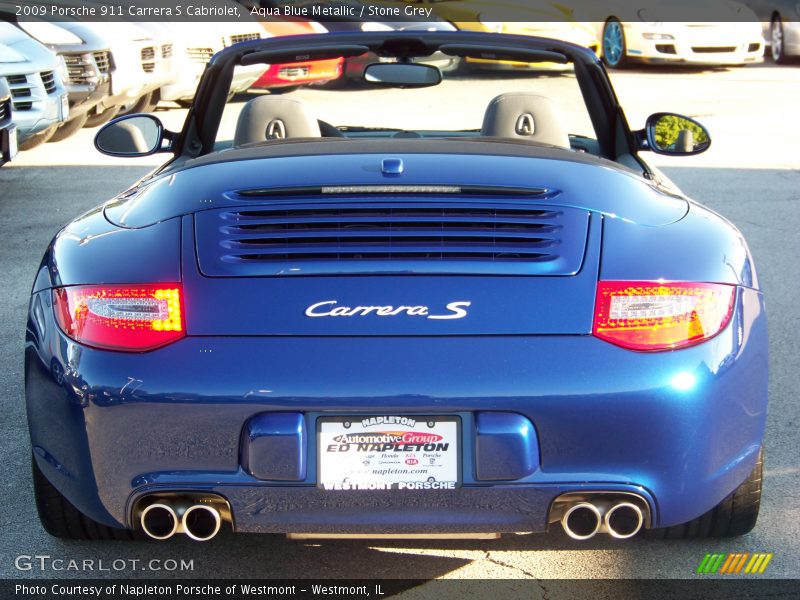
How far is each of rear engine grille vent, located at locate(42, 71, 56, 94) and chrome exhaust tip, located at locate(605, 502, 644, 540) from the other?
297 inches

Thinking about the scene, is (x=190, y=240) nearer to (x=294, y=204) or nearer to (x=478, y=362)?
(x=294, y=204)

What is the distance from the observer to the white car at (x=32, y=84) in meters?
8.86

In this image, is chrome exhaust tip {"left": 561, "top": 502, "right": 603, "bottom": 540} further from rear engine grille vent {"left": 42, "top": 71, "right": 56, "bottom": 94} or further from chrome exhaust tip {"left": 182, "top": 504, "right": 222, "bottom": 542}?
rear engine grille vent {"left": 42, "top": 71, "right": 56, "bottom": 94}

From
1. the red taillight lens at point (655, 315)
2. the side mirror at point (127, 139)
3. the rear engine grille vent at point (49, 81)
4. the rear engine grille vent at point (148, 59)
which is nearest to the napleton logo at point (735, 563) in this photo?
the red taillight lens at point (655, 315)

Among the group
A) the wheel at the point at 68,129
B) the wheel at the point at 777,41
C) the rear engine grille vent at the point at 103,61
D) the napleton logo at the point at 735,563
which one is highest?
the napleton logo at the point at 735,563

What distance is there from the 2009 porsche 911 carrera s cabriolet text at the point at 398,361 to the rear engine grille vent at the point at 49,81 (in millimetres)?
6685

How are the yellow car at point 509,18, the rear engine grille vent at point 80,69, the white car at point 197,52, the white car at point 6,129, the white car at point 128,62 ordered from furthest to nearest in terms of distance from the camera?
the yellow car at point 509,18, the white car at point 197,52, the white car at point 128,62, the rear engine grille vent at point 80,69, the white car at point 6,129

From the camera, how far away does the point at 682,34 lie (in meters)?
18.2

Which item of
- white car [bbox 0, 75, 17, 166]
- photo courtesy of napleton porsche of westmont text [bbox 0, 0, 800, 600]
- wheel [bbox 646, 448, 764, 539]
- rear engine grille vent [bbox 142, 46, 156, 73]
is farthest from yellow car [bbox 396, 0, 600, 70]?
wheel [bbox 646, 448, 764, 539]

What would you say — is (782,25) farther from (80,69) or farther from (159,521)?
(159,521)

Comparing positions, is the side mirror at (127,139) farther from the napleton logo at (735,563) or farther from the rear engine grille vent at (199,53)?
the rear engine grille vent at (199,53)

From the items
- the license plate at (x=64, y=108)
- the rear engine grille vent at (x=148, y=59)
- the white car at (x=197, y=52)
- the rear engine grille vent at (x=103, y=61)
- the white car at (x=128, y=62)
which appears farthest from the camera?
the white car at (x=197, y=52)

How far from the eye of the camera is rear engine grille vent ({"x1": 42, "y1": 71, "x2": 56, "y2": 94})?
918cm

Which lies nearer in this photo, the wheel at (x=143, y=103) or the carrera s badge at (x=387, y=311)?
the carrera s badge at (x=387, y=311)
